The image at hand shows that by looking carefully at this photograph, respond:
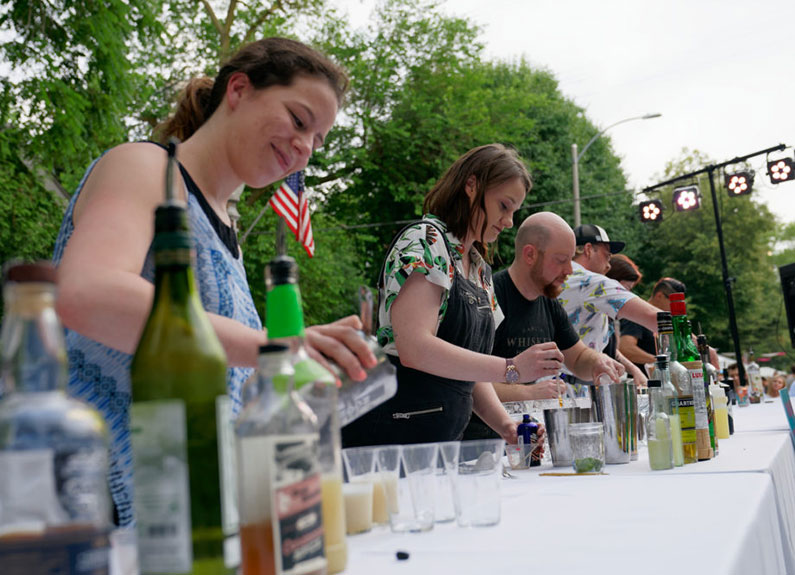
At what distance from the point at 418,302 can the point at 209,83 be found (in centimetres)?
91

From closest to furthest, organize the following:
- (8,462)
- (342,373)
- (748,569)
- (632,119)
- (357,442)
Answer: (8,462) → (342,373) → (748,569) → (357,442) → (632,119)

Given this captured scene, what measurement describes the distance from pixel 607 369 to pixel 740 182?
11.7m

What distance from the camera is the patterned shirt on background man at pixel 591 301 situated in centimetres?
388

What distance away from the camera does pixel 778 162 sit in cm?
1279

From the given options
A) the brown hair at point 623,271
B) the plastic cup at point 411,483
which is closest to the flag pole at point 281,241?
the plastic cup at point 411,483

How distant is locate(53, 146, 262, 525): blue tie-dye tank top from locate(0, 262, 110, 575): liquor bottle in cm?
74

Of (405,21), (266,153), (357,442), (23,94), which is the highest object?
(405,21)

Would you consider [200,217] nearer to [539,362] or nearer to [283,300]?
[283,300]

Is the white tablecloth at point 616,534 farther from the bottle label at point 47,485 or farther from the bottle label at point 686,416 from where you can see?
the bottle label at point 47,485

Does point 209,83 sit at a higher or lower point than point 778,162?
lower

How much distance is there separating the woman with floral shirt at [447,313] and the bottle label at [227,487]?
159 centimetres

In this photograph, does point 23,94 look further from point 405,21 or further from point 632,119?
point 632,119

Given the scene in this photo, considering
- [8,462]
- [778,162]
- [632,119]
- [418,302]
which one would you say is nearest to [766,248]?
[632,119]

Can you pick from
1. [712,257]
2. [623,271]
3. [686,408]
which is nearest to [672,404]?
[686,408]
